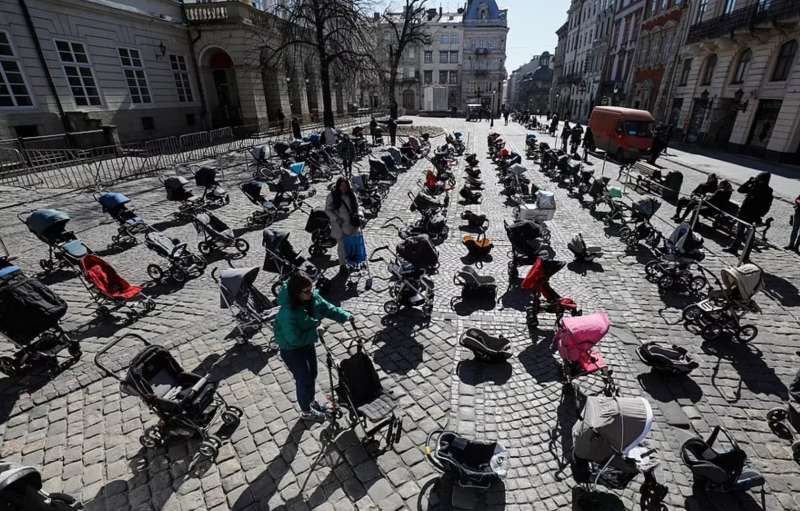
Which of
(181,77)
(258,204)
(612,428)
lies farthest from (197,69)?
(612,428)

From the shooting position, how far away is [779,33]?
21969 mm

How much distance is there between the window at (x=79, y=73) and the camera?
19406mm

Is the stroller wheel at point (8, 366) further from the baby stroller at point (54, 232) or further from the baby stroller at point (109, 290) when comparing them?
the baby stroller at point (54, 232)

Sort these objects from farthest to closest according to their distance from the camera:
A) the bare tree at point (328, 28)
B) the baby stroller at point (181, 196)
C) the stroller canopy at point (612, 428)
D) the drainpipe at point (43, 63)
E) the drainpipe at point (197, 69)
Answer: the drainpipe at point (197, 69) < the bare tree at point (328, 28) < the drainpipe at point (43, 63) < the baby stroller at point (181, 196) < the stroller canopy at point (612, 428)

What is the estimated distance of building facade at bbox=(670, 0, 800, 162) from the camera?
21.3m

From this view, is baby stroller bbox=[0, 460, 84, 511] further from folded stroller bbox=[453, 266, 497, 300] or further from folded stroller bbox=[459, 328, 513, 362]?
folded stroller bbox=[453, 266, 497, 300]

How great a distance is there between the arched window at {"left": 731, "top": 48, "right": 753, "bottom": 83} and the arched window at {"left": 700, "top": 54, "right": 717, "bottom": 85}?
1.97m

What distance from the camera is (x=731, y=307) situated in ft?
20.5

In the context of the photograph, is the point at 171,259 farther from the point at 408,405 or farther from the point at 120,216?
the point at 408,405

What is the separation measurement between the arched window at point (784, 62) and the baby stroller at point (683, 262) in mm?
23572

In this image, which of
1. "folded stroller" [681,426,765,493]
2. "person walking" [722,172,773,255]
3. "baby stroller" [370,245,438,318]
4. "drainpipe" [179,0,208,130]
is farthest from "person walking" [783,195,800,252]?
"drainpipe" [179,0,208,130]

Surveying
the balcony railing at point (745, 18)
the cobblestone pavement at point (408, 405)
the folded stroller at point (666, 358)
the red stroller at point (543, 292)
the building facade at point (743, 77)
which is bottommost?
the cobblestone pavement at point (408, 405)

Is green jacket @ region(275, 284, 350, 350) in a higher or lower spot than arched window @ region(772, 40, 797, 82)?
lower

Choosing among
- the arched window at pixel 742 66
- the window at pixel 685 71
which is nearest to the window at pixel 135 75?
the arched window at pixel 742 66
